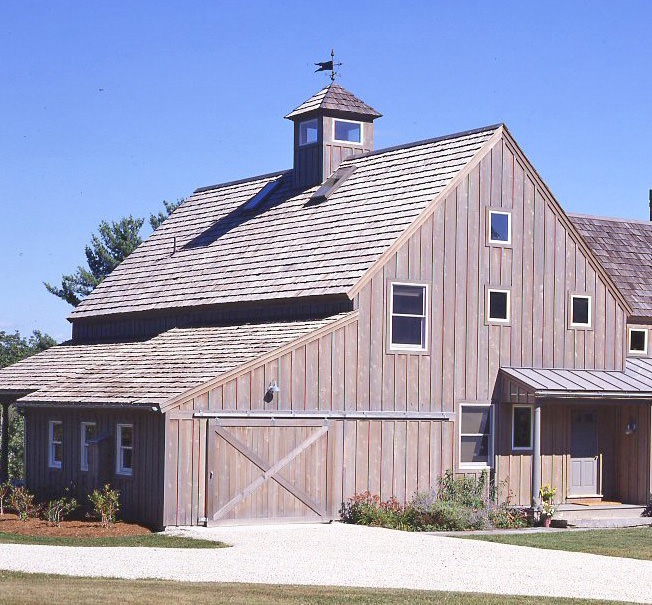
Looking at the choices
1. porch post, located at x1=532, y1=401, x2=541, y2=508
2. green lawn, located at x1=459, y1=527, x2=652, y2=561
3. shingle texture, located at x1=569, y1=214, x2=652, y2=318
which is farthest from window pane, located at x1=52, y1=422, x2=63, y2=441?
shingle texture, located at x1=569, y1=214, x2=652, y2=318

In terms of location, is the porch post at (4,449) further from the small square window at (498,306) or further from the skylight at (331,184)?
the small square window at (498,306)

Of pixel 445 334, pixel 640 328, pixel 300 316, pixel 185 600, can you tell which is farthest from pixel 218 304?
pixel 185 600

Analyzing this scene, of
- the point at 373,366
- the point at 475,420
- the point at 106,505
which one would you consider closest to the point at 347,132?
the point at 373,366

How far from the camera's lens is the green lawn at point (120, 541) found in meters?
24.8

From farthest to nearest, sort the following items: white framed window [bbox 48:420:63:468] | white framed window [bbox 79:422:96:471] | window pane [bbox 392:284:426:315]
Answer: white framed window [bbox 48:420:63:468]
window pane [bbox 392:284:426:315]
white framed window [bbox 79:422:96:471]

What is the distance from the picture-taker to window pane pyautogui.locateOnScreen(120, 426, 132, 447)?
29.2m

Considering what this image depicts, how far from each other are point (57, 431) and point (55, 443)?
0.97ft

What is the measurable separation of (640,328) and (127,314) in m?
14.6

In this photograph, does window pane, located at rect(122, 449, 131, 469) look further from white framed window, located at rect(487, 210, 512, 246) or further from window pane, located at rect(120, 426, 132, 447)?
white framed window, located at rect(487, 210, 512, 246)

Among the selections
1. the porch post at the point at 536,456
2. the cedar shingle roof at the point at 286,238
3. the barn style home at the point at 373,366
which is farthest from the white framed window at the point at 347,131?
the porch post at the point at 536,456

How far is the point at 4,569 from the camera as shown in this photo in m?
20.7

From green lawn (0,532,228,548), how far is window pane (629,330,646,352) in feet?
54.8

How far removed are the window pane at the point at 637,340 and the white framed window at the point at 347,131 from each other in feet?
31.3

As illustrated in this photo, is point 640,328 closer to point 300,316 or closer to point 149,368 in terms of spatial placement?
point 300,316
